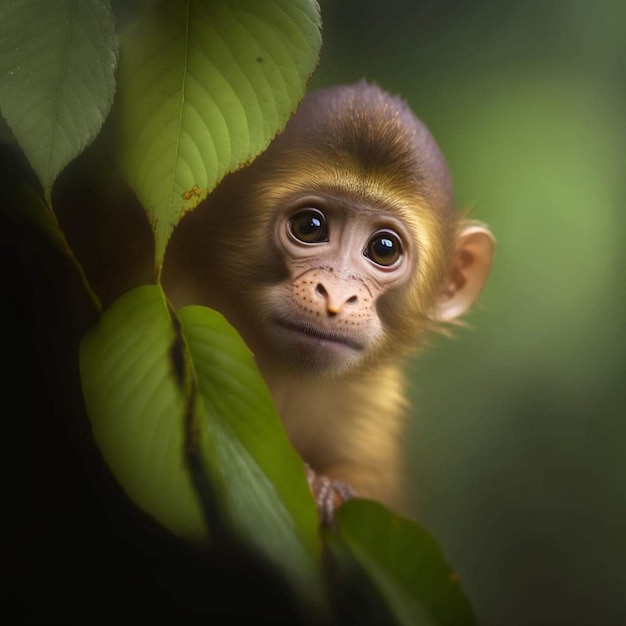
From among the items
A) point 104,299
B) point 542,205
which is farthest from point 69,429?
point 542,205

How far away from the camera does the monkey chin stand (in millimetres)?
1145

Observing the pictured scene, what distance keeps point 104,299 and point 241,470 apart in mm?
289

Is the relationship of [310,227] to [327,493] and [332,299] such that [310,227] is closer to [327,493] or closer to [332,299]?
→ [332,299]

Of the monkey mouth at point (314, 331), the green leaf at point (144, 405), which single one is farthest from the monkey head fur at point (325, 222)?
the green leaf at point (144, 405)

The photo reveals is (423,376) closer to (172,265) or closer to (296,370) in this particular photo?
(296,370)

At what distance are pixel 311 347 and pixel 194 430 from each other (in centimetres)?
21

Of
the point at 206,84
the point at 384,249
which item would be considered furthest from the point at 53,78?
the point at 384,249

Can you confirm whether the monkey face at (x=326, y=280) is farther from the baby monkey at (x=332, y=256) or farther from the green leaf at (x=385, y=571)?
the green leaf at (x=385, y=571)

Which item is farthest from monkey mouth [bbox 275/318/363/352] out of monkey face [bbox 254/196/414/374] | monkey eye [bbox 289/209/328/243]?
monkey eye [bbox 289/209/328/243]

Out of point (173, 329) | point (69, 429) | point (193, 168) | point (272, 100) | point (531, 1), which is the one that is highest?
point (531, 1)

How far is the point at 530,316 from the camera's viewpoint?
46.3 inches

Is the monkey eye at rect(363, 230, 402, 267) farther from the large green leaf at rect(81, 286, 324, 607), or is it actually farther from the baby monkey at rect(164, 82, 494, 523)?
the large green leaf at rect(81, 286, 324, 607)

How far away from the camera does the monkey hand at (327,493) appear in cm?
113

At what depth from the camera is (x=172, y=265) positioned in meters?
1.12
